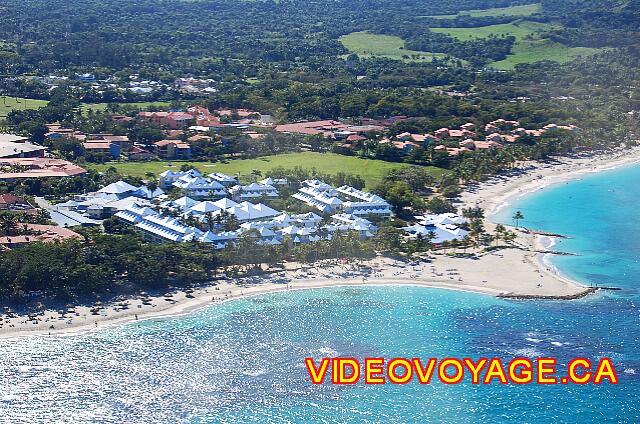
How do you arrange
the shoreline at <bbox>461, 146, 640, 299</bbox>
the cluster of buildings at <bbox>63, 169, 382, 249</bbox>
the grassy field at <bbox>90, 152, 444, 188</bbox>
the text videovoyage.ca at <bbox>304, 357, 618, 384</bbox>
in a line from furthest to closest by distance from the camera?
1. the grassy field at <bbox>90, 152, 444, 188</bbox>
2. the shoreline at <bbox>461, 146, 640, 299</bbox>
3. the cluster of buildings at <bbox>63, 169, 382, 249</bbox>
4. the text videovoyage.ca at <bbox>304, 357, 618, 384</bbox>

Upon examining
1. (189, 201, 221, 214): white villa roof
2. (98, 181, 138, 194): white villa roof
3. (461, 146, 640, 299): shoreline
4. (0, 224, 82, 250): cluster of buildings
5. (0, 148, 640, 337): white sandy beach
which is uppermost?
(0, 224, 82, 250): cluster of buildings

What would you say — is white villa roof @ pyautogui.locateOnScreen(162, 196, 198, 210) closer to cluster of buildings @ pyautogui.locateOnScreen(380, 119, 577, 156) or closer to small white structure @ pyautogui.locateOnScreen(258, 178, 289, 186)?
small white structure @ pyautogui.locateOnScreen(258, 178, 289, 186)

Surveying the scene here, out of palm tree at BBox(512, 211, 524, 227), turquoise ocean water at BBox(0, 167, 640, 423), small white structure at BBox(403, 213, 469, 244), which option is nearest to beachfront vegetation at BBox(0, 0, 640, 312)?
small white structure at BBox(403, 213, 469, 244)

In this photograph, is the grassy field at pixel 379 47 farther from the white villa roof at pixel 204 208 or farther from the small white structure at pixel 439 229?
the white villa roof at pixel 204 208

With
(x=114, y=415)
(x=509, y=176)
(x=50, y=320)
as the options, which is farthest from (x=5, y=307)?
(x=509, y=176)

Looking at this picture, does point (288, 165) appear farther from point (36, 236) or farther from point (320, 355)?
point (320, 355)

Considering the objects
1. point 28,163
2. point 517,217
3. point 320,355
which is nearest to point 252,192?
point 517,217

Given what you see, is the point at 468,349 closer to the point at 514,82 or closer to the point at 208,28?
the point at 514,82
